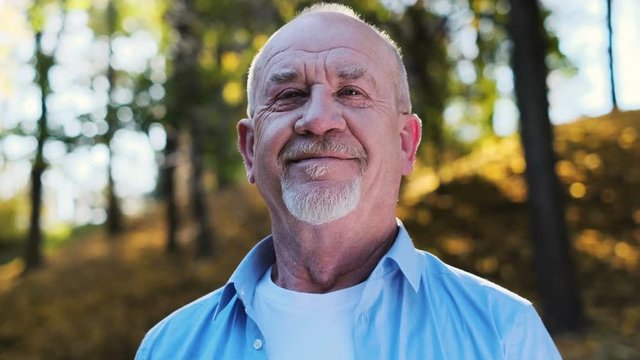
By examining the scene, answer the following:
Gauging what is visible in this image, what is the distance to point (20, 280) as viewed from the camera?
59.6ft

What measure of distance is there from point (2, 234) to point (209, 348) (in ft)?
99.2

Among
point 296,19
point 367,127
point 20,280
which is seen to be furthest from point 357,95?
point 20,280

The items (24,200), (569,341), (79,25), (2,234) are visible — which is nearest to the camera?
(569,341)

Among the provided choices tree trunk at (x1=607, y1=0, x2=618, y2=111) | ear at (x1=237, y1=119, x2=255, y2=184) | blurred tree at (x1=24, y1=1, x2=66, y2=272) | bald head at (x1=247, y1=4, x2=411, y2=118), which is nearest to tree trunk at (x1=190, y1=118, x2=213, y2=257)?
blurred tree at (x1=24, y1=1, x2=66, y2=272)

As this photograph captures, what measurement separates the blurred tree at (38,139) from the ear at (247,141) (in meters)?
15.9

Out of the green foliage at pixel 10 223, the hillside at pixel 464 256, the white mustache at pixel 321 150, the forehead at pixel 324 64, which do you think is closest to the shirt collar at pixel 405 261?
the white mustache at pixel 321 150

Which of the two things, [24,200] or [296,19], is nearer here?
[296,19]

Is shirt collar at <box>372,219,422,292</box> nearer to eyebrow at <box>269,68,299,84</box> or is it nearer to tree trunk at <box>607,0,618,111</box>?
eyebrow at <box>269,68,299,84</box>

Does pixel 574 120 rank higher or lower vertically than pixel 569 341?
higher

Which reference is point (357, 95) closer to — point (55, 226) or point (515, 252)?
point (515, 252)

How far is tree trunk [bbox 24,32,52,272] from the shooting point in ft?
60.7

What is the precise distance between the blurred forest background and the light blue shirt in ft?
21.3

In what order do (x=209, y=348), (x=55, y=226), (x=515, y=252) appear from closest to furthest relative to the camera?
(x=209, y=348) → (x=515, y=252) → (x=55, y=226)

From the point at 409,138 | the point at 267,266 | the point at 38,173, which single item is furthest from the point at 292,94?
the point at 38,173
